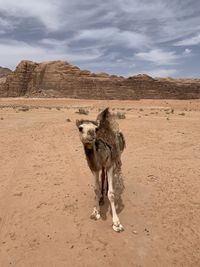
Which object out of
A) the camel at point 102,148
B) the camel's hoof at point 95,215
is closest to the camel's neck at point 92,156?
the camel at point 102,148

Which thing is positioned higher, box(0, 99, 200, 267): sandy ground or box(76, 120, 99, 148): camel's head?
box(76, 120, 99, 148): camel's head

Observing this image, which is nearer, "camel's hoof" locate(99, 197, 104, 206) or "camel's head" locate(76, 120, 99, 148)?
"camel's head" locate(76, 120, 99, 148)

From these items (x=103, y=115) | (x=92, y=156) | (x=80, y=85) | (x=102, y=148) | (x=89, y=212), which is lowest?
(x=80, y=85)

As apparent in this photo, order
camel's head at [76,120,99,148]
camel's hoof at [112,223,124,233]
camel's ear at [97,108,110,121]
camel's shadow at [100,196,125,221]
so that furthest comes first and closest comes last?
camel's shadow at [100,196,125,221] → camel's ear at [97,108,110,121] → camel's hoof at [112,223,124,233] → camel's head at [76,120,99,148]

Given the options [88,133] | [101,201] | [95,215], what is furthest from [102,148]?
[101,201]

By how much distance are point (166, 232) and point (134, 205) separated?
1.22 m

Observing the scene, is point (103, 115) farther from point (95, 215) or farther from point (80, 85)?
point (80, 85)

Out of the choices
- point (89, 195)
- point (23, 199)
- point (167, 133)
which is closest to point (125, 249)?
point (89, 195)

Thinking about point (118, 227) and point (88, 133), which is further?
point (118, 227)

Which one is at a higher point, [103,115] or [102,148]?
[103,115]

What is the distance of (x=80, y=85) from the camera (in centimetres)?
9106

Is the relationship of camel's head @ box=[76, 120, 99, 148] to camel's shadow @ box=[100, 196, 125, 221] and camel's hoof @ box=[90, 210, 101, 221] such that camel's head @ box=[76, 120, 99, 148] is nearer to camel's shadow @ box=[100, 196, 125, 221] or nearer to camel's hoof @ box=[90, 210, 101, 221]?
camel's hoof @ box=[90, 210, 101, 221]

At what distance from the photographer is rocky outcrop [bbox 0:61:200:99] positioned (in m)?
90.1

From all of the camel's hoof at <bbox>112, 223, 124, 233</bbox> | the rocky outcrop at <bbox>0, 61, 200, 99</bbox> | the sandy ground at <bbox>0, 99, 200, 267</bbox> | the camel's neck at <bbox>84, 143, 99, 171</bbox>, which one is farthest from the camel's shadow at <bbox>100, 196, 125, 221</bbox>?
the rocky outcrop at <bbox>0, 61, 200, 99</bbox>
